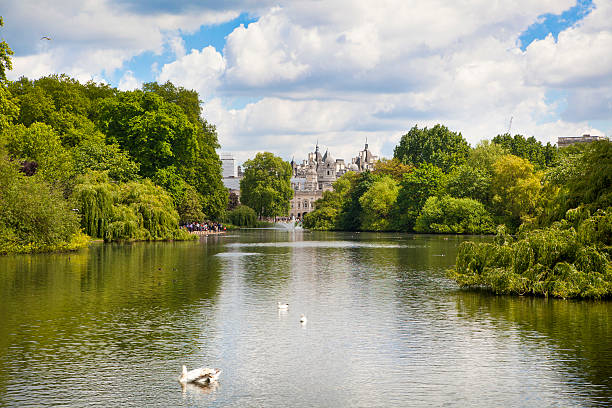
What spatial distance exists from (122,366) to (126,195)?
43523 millimetres

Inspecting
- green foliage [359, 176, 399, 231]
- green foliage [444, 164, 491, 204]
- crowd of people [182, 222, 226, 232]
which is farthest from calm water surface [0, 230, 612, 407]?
green foliage [359, 176, 399, 231]

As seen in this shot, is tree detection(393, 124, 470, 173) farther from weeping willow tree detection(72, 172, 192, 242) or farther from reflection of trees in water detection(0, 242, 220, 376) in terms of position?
reflection of trees in water detection(0, 242, 220, 376)

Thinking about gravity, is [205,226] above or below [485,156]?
below

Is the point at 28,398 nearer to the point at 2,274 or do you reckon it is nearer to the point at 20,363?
the point at 20,363

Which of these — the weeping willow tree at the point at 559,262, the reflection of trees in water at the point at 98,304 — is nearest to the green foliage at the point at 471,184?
the reflection of trees in water at the point at 98,304

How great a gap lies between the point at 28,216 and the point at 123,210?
16027mm

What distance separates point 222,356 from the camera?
13.7 m

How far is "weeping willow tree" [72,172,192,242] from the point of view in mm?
50312

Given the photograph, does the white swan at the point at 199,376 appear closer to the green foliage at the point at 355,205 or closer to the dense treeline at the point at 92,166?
the dense treeline at the point at 92,166

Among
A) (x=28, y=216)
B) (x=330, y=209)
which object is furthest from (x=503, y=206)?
(x=28, y=216)

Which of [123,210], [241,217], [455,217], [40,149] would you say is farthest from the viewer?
[241,217]

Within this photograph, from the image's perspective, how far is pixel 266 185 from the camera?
134500 mm

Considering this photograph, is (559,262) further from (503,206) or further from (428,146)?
(428,146)

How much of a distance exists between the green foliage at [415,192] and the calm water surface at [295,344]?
66.1 meters
